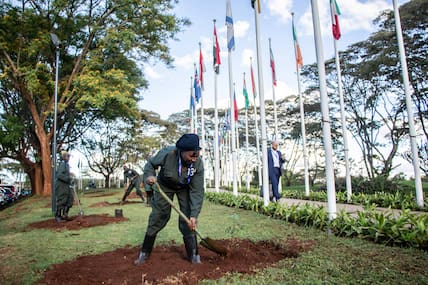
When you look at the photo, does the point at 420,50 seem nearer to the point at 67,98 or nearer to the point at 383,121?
the point at 383,121

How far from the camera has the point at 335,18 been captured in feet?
34.8

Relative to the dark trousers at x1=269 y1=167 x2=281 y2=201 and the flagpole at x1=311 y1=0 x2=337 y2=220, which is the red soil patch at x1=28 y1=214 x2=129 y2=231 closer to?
the dark trousers at x1=269 y1=167 x2=281 y2=201

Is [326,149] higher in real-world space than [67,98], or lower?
lower

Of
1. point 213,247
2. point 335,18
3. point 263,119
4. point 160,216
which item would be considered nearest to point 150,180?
point 160,216

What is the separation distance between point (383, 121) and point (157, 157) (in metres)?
20.9

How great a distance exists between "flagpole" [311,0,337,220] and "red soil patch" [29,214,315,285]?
1274mm

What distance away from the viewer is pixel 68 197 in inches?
338

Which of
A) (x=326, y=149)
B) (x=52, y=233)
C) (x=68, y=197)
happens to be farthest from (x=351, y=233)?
(x=68, y=197)

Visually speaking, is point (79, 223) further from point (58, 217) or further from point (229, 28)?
point (229, 28)

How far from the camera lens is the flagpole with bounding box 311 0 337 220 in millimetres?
5984

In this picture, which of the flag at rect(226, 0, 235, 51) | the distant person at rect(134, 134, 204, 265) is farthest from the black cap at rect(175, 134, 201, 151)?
the flag at rect(226, 0, 235, 51)

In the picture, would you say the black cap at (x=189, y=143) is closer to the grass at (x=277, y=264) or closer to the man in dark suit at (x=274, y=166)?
the grass at (x=277, y=264)

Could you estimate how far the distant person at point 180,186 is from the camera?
4047 mm

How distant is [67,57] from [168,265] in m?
20.5
